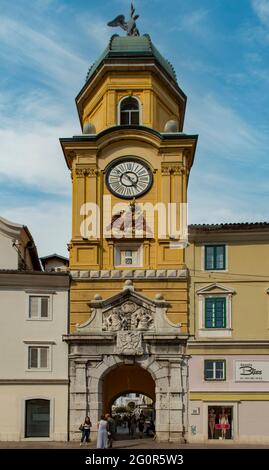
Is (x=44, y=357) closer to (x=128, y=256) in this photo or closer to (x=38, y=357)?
(x=38, y=357)

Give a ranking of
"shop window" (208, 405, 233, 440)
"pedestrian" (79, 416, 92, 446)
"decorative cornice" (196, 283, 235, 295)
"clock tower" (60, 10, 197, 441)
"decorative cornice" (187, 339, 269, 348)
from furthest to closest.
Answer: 1. "decorative cornice" (196, 283, 235, 295)
2. "clock tower" (60, 10, 197, 441)
3. "decorative cornice" (187, 339, 269, 348)
4. "shop window" (208, 405, 233, 440)
5. "pedestrian" (79, 416, 92, 446)

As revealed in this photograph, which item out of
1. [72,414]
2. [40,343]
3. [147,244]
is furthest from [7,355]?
[147,244]

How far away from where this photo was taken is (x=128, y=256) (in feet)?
149

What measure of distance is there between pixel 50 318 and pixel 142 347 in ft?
16.5

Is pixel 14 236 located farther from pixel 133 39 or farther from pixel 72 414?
pixel 133 39

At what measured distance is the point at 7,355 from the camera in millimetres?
43188

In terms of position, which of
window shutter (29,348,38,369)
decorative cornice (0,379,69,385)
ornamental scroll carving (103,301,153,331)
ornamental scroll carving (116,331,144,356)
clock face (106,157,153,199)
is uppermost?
clock face (106,157,153,199)

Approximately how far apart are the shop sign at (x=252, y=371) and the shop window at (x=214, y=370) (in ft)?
2.31

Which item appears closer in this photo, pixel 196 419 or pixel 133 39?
pixel 196 419

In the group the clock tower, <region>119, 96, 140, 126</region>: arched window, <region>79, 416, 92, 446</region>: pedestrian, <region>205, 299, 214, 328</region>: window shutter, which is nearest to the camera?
<region>79, 416, 92, 446</region>: pedestrian

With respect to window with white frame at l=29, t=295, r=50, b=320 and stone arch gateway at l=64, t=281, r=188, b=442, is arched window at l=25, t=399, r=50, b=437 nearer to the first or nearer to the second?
stone arch gateway at l=64, t=281, r=188, b=442

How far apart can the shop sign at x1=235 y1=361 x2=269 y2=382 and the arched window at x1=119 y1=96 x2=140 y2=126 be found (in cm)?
1481

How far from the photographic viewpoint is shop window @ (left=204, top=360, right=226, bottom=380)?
42.8m

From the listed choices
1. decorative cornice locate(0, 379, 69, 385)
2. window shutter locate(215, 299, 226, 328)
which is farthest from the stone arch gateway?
window shutter locate(215, 299, 226, 328)
